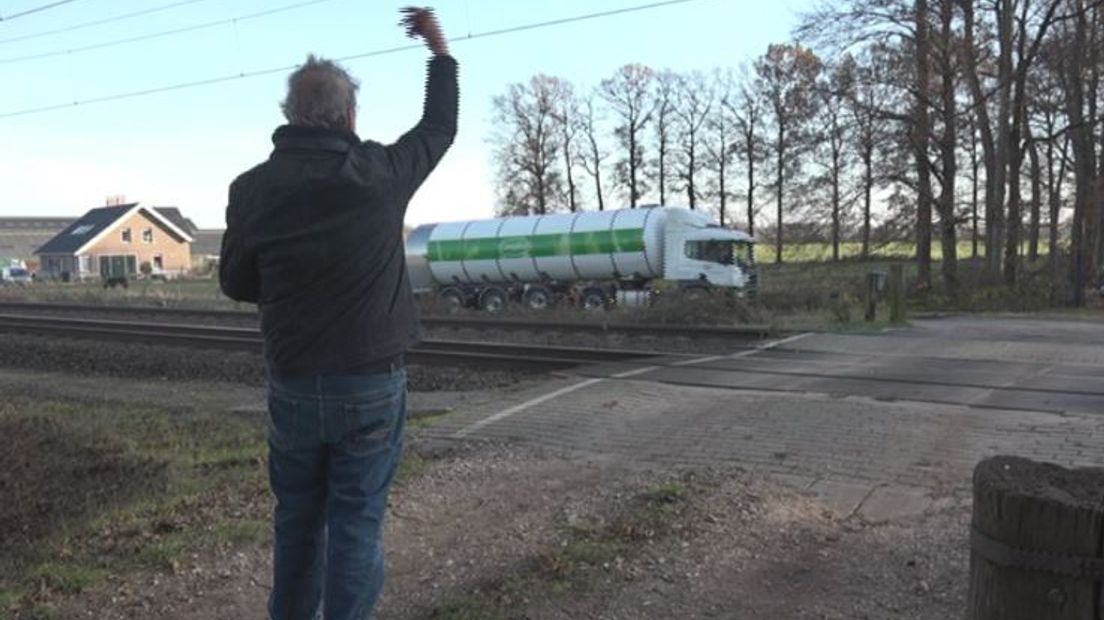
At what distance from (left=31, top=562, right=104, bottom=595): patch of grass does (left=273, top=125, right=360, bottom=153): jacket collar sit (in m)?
2.62

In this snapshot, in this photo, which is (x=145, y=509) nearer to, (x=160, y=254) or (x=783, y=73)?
(x=783, y=73)

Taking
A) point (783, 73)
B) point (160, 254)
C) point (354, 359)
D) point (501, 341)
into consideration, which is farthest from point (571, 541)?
point (160, 254)

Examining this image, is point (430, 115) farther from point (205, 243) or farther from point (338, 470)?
point (205, 243)

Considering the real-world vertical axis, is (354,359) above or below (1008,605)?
above

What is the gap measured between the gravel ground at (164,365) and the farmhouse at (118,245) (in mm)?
65840

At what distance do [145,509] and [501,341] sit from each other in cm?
1438

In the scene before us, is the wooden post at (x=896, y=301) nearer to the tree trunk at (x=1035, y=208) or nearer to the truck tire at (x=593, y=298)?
the truck tire at (x=593, y=298)

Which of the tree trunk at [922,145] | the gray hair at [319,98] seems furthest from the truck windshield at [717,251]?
the gray hair at [319,98]

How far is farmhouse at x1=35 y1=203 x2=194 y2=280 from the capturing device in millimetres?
83875

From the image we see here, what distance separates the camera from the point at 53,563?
4887 mm

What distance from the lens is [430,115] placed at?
3281 millimetres

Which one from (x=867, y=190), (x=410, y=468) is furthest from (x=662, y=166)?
(x=410, y=468)

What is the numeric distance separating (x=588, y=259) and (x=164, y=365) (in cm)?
1717

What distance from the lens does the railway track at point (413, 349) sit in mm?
15219
